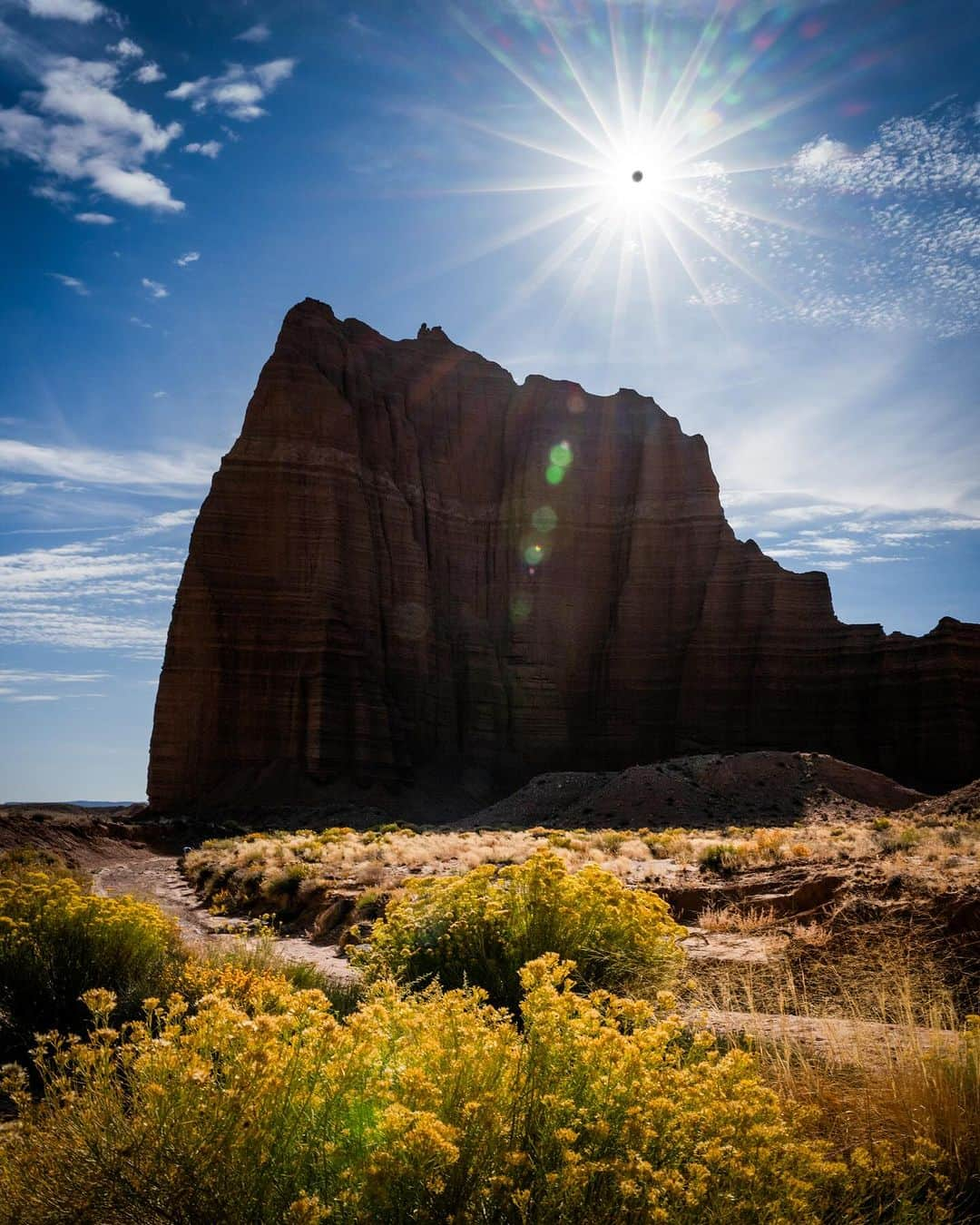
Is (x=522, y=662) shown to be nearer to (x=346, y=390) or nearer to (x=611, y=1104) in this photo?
(x=346, y=390)

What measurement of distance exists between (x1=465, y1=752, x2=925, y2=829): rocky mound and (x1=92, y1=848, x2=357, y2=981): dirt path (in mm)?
17216

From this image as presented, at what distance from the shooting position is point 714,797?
42812 mm

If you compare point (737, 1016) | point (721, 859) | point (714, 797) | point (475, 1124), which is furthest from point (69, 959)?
point (714, 797)

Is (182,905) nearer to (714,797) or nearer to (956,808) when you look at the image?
(956,808)

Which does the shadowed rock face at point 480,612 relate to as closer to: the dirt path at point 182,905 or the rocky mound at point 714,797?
the rocky mound at point 714,797

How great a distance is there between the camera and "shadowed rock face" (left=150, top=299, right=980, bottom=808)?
2346 inches

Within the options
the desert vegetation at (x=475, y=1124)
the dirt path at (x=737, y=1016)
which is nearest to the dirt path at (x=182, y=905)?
the dirt path at (x=737, y=1016)

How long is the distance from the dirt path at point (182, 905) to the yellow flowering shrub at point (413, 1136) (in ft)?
20.2

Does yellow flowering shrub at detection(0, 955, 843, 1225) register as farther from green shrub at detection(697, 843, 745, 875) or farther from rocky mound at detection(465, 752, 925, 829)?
rocky mound at detection(465, 752, 925, 829)

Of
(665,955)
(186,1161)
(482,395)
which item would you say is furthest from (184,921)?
(482,395)

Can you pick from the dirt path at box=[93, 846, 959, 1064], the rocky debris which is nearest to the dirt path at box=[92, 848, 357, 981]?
the dirt path at box=[93, 846, 959, 1064]

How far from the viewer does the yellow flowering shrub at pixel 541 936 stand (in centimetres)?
772

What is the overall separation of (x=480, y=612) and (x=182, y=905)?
5267cm

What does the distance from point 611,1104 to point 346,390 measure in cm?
7078
